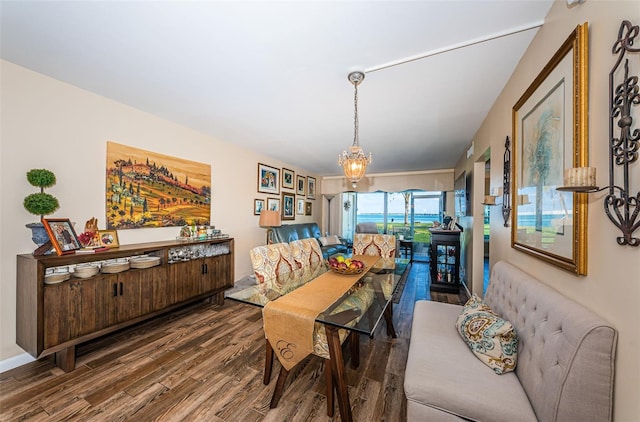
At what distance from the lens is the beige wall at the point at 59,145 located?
1.96 metres

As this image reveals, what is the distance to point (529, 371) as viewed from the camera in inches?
46.0

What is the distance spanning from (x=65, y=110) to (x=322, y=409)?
3423 mm

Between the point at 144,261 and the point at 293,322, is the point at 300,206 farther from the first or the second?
the point at 293,322

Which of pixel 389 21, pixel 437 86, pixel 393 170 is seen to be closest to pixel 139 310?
pixel 389 21

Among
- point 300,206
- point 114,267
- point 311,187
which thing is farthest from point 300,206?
point 114,267

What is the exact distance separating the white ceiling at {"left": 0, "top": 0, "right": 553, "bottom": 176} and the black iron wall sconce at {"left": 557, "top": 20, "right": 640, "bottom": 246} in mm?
773

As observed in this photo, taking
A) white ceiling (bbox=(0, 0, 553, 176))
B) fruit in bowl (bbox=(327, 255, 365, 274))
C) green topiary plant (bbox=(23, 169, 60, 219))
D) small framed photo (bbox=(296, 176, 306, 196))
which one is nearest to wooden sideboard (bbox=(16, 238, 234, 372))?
green topiary plant (bbox=(23, 169, 60, 219))

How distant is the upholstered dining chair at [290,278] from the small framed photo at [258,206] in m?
1.88

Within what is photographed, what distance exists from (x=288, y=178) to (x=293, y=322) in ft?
14.9

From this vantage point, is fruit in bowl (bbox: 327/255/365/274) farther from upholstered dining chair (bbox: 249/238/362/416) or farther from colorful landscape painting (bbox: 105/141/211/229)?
colorful landscape painting (bbox: 105/141/211/229)

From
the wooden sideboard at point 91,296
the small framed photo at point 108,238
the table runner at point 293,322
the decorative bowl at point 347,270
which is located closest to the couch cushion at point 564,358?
the table runner at point 293,322

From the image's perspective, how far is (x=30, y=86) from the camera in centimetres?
205

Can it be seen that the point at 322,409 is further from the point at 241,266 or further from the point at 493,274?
the point at 241,266

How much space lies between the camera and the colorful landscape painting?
2635 mm
